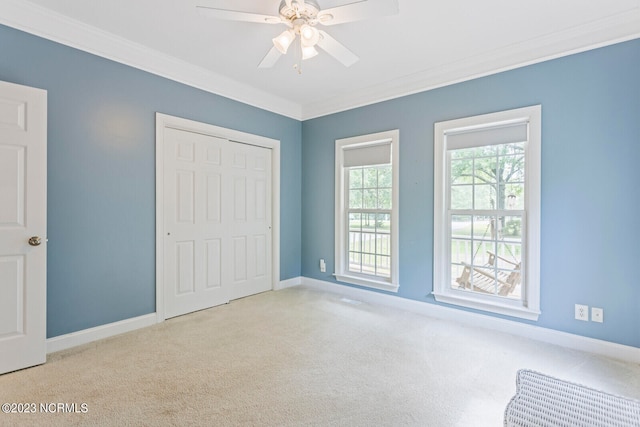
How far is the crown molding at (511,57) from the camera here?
2.41 metres

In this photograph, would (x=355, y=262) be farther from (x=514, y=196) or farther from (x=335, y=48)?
(x=335, y=48)

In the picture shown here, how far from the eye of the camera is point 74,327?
259 cm

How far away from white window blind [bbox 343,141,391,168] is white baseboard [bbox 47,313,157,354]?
2.89 meters

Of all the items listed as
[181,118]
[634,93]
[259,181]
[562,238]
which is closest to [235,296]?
[259,181]

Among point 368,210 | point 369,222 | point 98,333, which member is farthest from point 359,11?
point 98,333

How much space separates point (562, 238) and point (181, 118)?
3.77m

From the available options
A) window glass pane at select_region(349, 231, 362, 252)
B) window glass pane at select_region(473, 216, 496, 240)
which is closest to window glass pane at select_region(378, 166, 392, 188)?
window glass pane at select_region(349, 231, 362, 252)

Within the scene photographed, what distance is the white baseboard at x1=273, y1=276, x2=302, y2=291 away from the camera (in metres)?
4.39

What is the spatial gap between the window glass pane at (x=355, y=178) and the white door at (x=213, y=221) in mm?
1136

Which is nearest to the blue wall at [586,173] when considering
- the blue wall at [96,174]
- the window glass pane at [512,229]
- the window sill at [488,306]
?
the window sill at [488,306]

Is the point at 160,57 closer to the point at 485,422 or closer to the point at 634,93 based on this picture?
the point at 485,422

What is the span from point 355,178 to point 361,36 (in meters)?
1.86

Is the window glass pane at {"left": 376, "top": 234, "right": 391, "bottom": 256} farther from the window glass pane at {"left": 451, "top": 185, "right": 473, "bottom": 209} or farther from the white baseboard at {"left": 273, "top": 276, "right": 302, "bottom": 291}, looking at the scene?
the white baseboard at {"left": 273, "top": 276, "right": 302, "bottom": 291}

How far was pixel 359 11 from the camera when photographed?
1829mm
